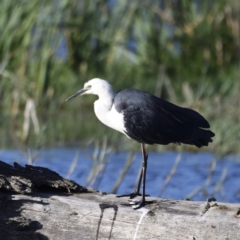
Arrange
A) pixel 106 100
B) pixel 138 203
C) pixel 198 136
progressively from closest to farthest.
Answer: pixel 138 203
pixel 106 100
pixel 198 136

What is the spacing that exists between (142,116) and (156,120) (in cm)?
9

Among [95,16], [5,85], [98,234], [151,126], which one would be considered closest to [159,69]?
[95,16]

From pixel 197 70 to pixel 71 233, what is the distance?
676 cm

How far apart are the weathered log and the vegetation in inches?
128

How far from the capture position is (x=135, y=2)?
31.3ft

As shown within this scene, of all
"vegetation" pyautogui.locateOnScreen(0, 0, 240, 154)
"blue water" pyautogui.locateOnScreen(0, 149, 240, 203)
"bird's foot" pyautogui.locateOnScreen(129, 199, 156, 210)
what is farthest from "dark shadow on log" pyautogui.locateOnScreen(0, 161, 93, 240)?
"vegetation" pyautogui.locateOnScreen(0, 0, 240, 154)

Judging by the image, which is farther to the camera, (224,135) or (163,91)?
(163,91)

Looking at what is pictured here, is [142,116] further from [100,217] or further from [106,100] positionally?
[100,217]

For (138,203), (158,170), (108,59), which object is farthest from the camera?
(108,59)

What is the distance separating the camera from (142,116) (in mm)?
4055

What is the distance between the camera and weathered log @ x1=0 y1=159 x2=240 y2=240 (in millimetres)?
3502

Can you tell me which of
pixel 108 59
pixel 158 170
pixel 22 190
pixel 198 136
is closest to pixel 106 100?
pixel 198 136

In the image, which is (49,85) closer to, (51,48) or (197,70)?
(51,48)

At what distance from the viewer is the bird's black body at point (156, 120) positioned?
4012 mm
